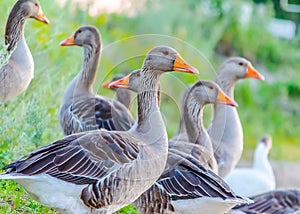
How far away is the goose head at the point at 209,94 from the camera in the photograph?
741 centimetres

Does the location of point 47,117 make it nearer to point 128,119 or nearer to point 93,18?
point 128,119

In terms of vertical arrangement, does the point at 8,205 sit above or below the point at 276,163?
above

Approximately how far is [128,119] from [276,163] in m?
6.49

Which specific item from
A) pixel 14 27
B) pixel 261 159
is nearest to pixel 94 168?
pixel 14 27

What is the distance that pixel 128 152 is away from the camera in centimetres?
532

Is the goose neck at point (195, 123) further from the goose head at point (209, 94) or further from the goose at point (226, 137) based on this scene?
the goose at point (226, 137)

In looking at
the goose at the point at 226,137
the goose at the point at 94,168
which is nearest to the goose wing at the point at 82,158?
the goose at the point at 94,168

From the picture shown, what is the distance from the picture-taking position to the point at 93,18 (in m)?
12.0

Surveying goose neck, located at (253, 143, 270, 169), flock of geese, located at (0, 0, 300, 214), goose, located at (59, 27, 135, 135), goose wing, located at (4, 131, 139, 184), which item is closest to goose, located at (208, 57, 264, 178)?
flock of geese, located at (0, 0, 300, 214)

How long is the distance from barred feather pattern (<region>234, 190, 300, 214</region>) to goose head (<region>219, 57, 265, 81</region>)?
4.65ft

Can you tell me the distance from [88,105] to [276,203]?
225 centimetres

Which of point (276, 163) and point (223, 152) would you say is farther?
point (276, 163)

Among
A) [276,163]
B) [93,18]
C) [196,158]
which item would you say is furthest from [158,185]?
[276,163]

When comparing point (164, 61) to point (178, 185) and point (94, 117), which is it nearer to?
point (178, 185)
